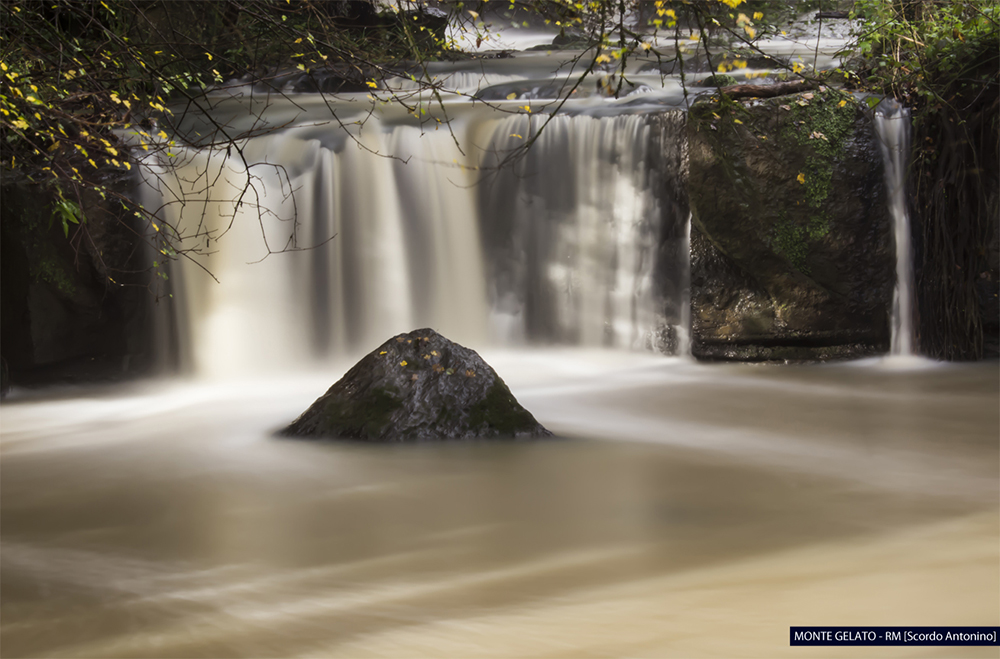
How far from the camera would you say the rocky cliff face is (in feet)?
21.8

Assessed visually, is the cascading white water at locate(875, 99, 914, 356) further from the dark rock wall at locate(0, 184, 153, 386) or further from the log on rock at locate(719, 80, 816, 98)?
the dark rock wall at locate(0, 184, 153, 386)

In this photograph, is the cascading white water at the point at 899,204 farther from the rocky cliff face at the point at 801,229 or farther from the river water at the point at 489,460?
the river water at the point at 489,460

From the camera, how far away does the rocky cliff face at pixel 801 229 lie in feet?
21.8

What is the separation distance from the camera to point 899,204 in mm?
6734

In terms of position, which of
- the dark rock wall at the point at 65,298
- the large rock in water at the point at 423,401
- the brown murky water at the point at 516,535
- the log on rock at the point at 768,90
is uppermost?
the log on rock at the point at 768,90

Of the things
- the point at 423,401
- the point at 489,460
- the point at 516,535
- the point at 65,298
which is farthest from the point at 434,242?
the point at 516,535

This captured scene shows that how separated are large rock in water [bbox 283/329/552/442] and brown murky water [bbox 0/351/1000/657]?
6.0 inches

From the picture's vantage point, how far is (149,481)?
152 inches

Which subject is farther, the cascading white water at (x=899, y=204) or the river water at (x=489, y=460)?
the cascading white water at (x=899, y=204)

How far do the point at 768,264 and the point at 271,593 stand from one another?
204 inches

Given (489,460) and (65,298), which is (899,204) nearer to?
(489,460)

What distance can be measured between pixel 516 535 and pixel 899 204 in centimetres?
508

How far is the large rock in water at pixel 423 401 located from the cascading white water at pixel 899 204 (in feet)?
12.6

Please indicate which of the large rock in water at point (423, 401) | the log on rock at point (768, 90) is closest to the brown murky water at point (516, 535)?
the large rock in water at point (423, 401)
